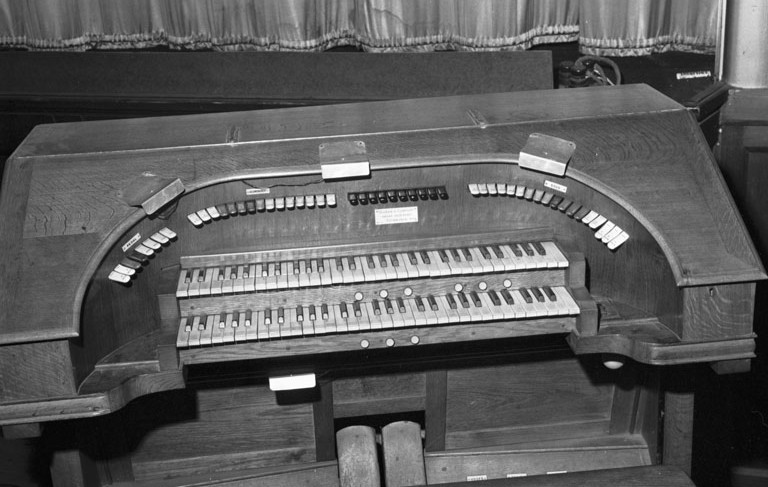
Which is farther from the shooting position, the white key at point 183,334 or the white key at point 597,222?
the white key at point 597,222

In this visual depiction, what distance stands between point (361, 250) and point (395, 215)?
0.13 metres

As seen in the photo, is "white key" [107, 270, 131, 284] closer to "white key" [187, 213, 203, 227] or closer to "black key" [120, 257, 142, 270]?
"black key" [120, 257, 142, 270]

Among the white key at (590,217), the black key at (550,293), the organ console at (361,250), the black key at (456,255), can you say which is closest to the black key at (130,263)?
the organ console at (361,250)

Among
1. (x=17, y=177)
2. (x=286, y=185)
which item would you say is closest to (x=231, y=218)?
(x=286, y=185)

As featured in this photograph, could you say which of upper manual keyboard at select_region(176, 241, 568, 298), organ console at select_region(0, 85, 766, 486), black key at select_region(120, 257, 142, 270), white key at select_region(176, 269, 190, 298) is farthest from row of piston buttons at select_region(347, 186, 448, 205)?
black key at select_region(120, 257, 142, 270)

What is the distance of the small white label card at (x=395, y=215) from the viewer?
8.09ft

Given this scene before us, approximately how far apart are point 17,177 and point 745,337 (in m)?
1.82

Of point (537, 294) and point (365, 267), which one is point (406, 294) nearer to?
point (365, 267)

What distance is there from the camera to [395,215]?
2469 mm

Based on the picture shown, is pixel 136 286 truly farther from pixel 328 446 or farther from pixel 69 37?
pixel 69 37

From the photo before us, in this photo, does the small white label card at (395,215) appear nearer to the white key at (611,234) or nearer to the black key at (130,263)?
the white key at (611,234)

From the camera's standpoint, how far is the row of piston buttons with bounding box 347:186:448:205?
7.98ft

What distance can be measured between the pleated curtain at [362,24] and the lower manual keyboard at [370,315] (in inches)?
78.7

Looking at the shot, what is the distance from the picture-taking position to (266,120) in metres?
2.66
